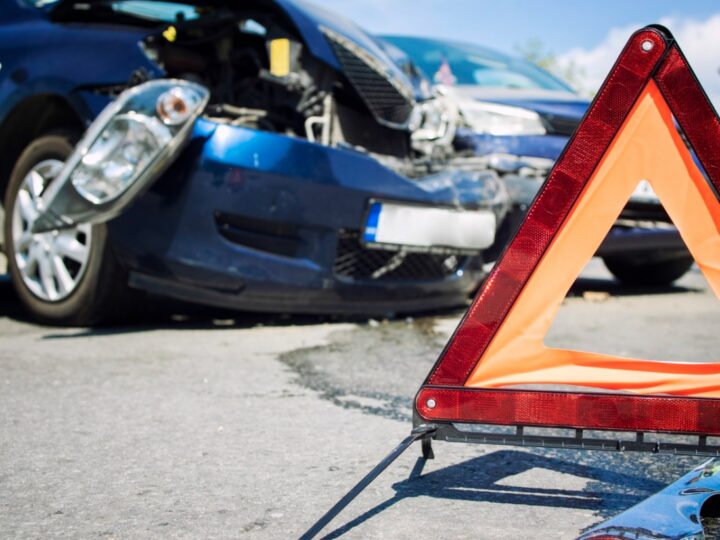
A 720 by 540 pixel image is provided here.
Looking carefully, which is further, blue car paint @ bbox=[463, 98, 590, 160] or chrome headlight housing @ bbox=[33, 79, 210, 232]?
blue car paint @ bbox=[463, 98, 590, 160]

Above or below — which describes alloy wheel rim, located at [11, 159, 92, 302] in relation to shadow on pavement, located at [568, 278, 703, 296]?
above

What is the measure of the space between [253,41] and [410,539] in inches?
138

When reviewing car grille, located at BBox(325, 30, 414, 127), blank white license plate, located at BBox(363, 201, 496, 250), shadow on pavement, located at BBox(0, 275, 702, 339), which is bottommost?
shadow on pavement, located at BBox(0, 275, 702, 339)

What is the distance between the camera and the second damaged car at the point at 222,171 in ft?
12.7

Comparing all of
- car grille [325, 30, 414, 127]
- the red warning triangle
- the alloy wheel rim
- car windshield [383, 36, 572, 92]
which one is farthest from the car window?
the red warning triangle

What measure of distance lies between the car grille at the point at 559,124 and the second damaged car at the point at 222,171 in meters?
1.01

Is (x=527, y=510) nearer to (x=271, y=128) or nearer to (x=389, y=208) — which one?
(x=389, y=208)

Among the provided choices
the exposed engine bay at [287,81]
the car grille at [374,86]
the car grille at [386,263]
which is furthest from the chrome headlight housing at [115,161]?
the car grille at [374,86]

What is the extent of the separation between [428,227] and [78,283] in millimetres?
1520

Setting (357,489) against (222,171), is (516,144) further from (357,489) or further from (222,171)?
(357,489)

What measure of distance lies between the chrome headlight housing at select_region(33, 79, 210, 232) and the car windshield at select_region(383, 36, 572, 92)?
10.2 ft

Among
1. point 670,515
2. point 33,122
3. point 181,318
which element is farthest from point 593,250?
point 33,122

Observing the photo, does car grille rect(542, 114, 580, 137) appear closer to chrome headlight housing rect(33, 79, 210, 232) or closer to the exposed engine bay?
the exposed engine bay

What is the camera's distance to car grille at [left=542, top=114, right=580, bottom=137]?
5.76 meters
